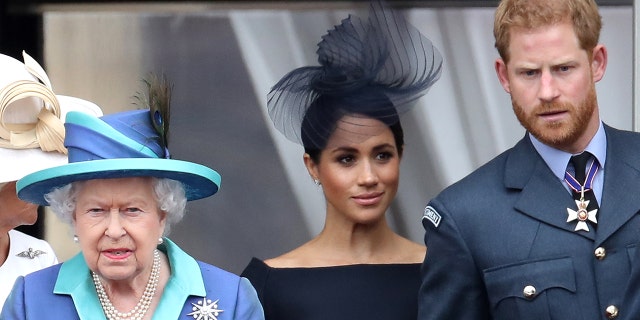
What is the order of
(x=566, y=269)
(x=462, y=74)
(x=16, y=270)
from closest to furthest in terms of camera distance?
(x=566, y=269), (x=16, y=270), (x=462, y=74)

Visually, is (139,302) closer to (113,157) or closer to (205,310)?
(205,310)

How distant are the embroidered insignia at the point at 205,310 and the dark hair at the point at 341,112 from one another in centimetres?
96

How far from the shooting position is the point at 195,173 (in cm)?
386

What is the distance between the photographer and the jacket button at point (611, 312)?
374 cm

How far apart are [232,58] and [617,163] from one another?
2.51m

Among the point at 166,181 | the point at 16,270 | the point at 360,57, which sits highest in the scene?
the point at 360,57

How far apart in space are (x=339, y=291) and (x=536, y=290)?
985 mm

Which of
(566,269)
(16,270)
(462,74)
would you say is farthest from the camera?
(462,74)

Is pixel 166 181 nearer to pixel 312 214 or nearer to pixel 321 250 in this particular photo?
pixel 321 250

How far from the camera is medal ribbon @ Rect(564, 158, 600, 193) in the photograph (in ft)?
12.8

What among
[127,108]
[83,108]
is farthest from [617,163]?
[127,108]

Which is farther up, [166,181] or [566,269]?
[166,181]

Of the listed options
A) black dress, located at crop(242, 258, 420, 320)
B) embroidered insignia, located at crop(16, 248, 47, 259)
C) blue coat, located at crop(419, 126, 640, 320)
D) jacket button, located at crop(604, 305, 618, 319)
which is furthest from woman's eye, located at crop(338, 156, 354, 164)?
jacket button, located at crop(604, 305, 618, 319)

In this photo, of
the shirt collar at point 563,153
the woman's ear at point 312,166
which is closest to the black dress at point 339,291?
the woman's ear at point 312,166
